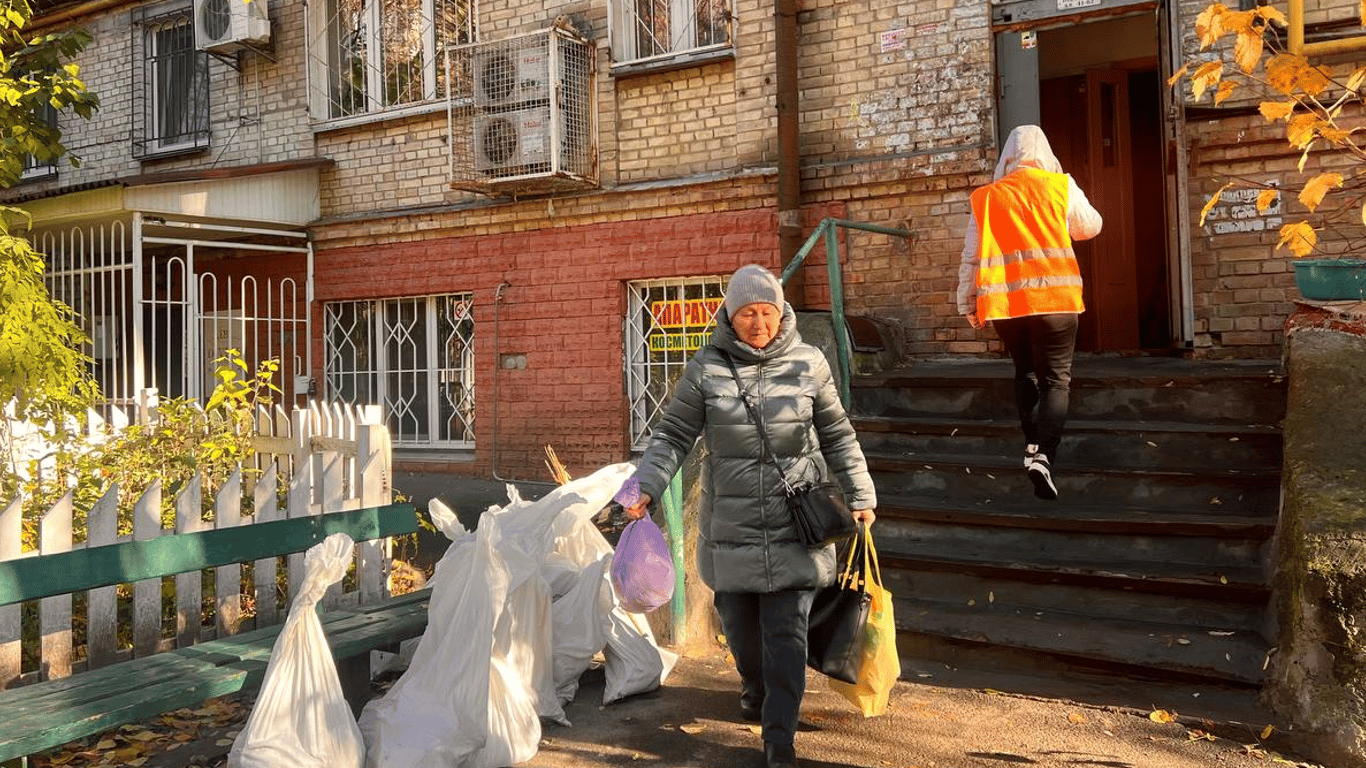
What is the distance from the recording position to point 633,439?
29.3 feet

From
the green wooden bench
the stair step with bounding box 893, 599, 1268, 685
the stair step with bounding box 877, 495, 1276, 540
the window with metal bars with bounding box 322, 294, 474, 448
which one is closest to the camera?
the green wooden bench

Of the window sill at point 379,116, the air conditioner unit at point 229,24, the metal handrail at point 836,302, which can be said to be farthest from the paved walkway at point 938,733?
the air conditioner unit at point 229,24

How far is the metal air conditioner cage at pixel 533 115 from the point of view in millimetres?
8750

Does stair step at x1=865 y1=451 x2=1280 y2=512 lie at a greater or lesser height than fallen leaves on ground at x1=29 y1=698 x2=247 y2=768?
greater

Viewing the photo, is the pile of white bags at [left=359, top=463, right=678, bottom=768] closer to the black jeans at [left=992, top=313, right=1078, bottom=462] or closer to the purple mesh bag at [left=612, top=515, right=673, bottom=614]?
the purple mesh bag at [left=612, top=515, right=673, bottom=614]

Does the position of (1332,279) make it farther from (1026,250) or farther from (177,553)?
(177,553)

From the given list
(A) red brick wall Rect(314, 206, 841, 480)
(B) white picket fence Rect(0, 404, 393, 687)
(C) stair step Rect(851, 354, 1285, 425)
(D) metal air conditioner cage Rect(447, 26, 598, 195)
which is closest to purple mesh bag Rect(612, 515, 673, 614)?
(B) white picket fence Rect(0, 404, 393, 687)

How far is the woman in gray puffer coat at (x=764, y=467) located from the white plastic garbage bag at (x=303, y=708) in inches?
41.8

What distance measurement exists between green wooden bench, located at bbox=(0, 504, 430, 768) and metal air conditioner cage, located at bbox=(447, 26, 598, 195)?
15.7 feet

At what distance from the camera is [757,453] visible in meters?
3.77

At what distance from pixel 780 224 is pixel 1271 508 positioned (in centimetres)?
401

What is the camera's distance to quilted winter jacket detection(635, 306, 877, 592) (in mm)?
3717

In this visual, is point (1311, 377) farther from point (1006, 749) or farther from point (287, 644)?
point (287, 644)

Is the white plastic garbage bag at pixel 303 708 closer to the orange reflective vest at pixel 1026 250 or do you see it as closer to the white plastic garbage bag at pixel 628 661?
the white plastic garbage bag at pixel 628 661
